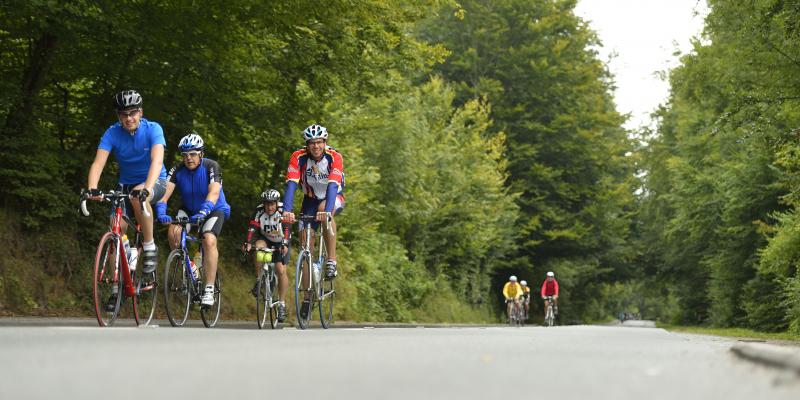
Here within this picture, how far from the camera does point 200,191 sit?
11961 millimetres

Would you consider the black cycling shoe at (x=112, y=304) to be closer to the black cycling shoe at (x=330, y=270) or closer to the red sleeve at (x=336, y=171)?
the red sleeve at (x=336, y=171)

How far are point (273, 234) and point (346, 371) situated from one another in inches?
309

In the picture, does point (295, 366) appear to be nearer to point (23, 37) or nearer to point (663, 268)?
point (23, 37)

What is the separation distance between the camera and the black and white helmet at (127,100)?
34.9 ft

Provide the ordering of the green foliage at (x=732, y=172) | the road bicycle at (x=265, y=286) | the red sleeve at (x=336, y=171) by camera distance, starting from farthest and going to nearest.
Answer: the green foliage at (x=732, y=172) → the road bicycle at (x=265, y=286) → the red sleeve at (x=336, y=171)

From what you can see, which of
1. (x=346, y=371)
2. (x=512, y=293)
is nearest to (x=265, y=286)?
(x=346, y=371)

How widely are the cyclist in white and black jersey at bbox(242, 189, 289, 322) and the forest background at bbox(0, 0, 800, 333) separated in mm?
2336

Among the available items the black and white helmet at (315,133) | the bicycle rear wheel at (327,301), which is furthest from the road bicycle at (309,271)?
the black and white helmet at (315,133)

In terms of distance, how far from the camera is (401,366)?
635cm

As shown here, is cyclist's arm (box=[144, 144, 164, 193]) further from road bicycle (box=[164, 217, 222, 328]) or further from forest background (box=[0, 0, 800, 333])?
forest background (box=[0, 0, 800, 333])

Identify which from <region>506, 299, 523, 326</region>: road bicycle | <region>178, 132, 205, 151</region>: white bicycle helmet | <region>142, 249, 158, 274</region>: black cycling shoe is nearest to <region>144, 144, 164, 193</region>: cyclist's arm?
<region>142, 249, 158, 274</region>: black cycling shoe

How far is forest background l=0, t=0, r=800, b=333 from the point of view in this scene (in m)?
14.2

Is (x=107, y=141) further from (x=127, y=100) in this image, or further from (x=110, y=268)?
(x=110, y=268)

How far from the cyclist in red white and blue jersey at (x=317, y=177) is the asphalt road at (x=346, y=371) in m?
4.41
